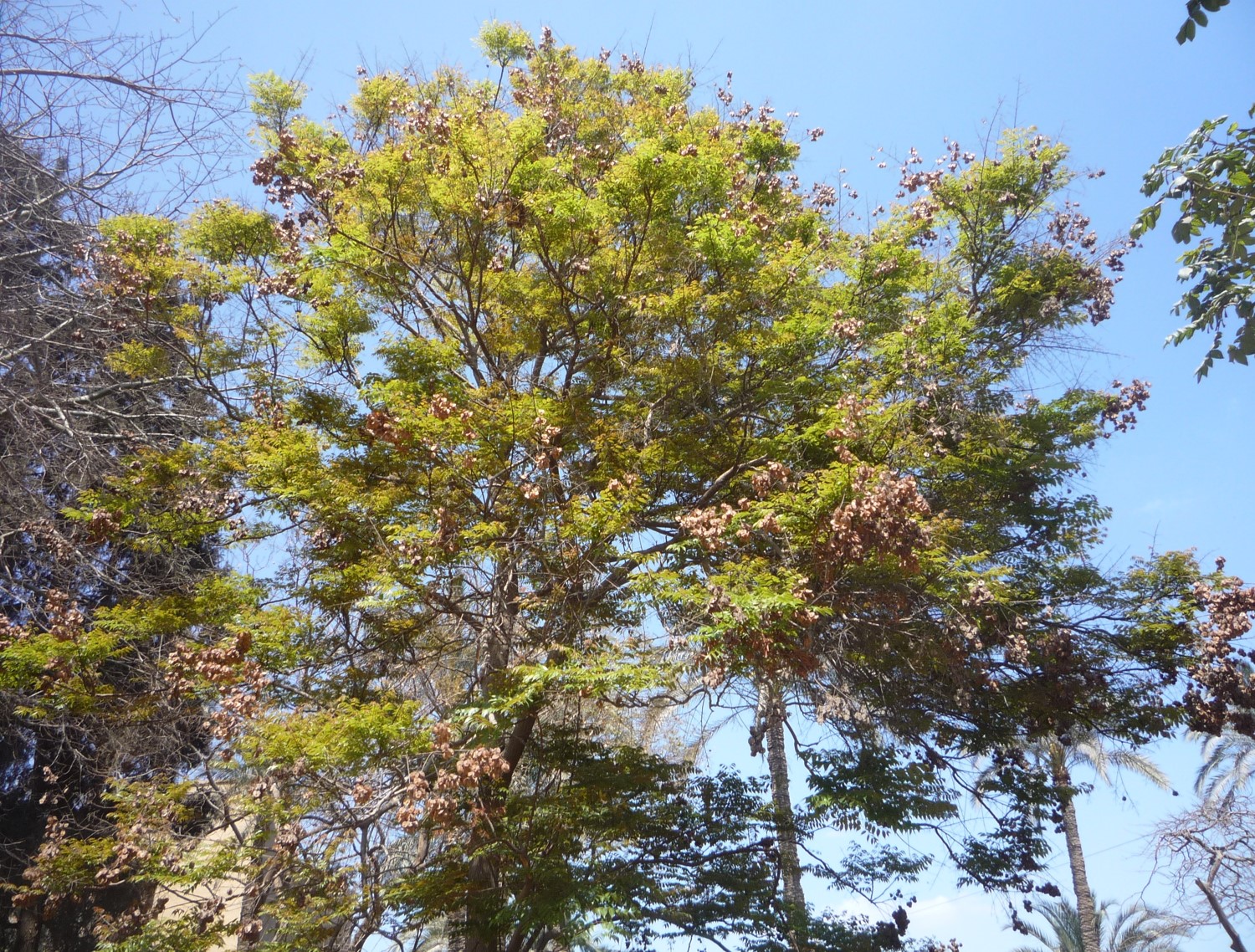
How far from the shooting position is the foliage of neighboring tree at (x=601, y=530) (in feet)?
26.5

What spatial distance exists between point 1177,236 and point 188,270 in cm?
911

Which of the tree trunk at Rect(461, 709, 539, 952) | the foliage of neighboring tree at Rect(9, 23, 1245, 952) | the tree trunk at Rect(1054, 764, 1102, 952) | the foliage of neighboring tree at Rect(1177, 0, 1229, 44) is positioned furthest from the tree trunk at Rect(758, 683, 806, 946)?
the tree trunk at Rect(1054, 764, 1102, 952)

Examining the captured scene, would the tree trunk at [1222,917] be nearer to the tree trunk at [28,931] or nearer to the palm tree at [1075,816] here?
the palm tree at [1075,816]

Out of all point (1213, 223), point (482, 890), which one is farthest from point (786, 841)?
point (1213, 223)

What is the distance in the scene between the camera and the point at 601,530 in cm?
862

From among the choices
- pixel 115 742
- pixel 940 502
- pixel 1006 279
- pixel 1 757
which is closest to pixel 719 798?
pixel 940 502

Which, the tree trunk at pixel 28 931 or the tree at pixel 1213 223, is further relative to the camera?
the tree trunk at pixel 28 931

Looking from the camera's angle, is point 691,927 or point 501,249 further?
point 501,249

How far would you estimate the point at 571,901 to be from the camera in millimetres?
7984

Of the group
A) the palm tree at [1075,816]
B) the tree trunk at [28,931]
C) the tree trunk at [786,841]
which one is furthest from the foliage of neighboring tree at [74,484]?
the palm tree at [1075,816]

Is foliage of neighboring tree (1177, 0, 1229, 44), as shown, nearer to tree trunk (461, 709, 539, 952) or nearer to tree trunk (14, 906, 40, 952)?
tree trunk (461, 709, 539, 952)

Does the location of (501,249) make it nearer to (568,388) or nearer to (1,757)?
(568,388)

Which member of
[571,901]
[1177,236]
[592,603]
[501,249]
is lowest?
[571,901]

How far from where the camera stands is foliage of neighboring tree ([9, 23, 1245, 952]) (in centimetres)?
808
